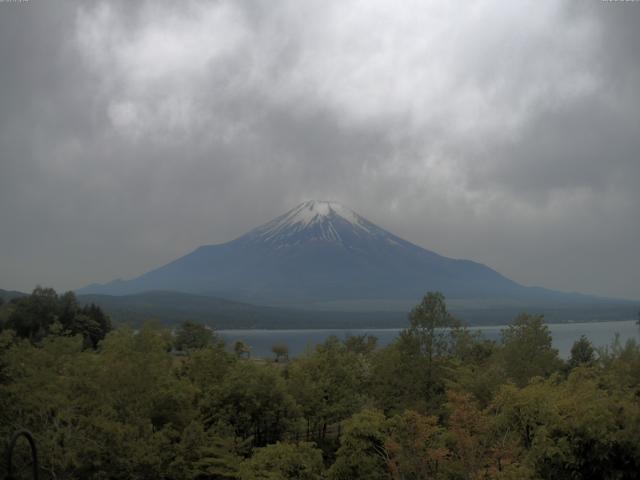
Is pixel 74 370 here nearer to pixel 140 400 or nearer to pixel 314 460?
pixel 140 400

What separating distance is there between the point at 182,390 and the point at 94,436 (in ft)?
16.0

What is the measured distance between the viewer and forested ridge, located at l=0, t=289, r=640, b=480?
56.7 ft

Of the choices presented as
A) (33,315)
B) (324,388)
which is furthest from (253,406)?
(33,315)

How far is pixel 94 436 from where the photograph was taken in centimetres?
2080

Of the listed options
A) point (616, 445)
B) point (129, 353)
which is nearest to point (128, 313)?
point (129, 353)

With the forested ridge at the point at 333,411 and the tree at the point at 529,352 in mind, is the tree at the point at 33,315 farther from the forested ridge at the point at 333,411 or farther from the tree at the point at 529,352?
the tree at the point at 529,352

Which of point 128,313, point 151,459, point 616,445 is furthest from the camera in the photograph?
point 128,313

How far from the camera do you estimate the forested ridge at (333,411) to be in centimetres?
1728

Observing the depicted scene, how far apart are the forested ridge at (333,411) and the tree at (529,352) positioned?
0.07 meters

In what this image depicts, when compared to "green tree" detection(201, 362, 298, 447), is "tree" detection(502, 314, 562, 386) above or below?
above

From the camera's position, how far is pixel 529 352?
2861 centimetres

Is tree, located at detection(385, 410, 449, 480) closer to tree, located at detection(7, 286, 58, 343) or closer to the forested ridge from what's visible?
the forested ridge

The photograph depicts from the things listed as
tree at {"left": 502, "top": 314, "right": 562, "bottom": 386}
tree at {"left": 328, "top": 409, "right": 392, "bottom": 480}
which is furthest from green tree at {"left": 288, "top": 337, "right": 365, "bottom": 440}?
tree at {"left": 502, "top": 314, "right": 562, "bottom": 386}

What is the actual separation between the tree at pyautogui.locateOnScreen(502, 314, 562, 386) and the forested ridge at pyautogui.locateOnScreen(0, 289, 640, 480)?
69mm
